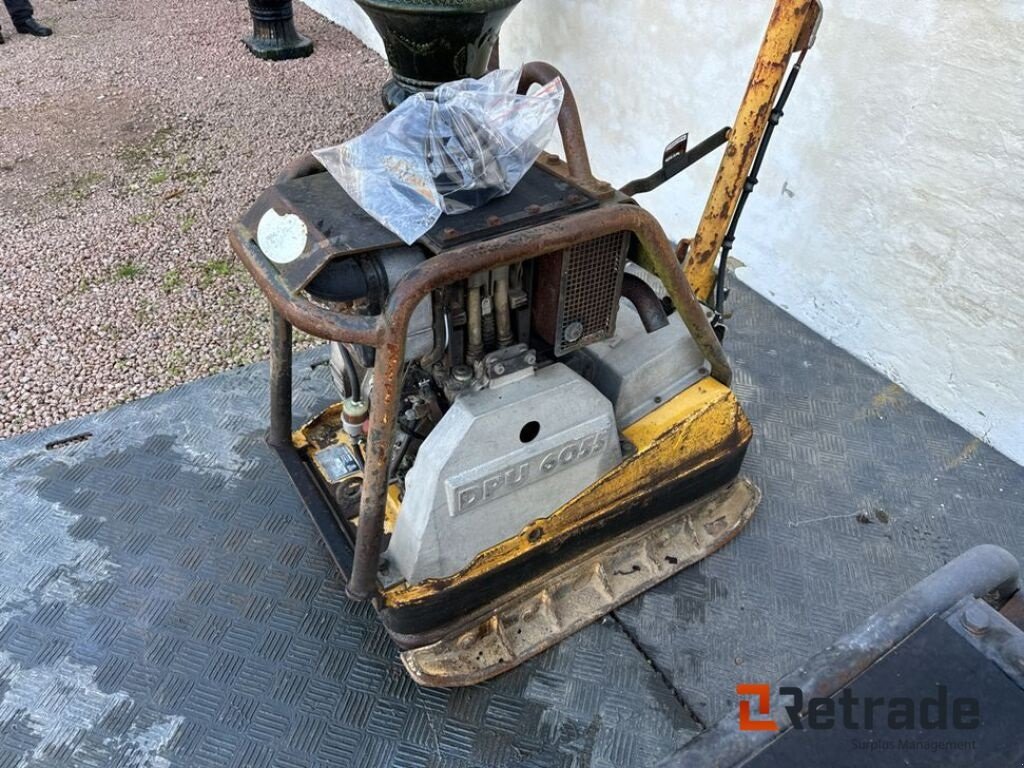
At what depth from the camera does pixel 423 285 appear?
4.48 ft

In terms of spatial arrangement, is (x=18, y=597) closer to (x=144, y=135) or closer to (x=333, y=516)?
(x=333, y=516)

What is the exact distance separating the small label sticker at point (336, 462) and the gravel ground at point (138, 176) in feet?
3.24

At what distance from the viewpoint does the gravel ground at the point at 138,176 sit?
2914 mm

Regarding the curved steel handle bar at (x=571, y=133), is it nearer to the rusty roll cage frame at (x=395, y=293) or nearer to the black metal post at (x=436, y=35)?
the rusty roll cage frame at (x=395, y=293)

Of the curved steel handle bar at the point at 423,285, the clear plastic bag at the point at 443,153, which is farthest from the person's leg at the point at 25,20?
the curved steel handle bar at the point at 423,285

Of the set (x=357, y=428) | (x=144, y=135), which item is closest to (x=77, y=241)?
(x=144, y=135)

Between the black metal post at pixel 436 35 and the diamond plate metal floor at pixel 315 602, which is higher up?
the black metal post at pixel 436 35

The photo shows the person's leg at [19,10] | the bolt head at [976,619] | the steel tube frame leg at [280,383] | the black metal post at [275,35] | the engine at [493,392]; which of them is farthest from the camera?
the person's leg at [19,10]

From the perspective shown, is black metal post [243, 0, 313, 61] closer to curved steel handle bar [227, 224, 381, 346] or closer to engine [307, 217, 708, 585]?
engine [307, 217, 708, 585]

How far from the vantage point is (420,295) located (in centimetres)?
137

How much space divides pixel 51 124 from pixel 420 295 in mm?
4320

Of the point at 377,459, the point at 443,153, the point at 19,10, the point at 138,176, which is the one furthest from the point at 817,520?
the point at 19,10

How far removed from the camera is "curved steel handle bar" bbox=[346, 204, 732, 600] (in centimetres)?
138

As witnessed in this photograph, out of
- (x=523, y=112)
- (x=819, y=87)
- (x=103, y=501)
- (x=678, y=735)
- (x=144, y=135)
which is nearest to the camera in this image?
(x=523, y=112)
